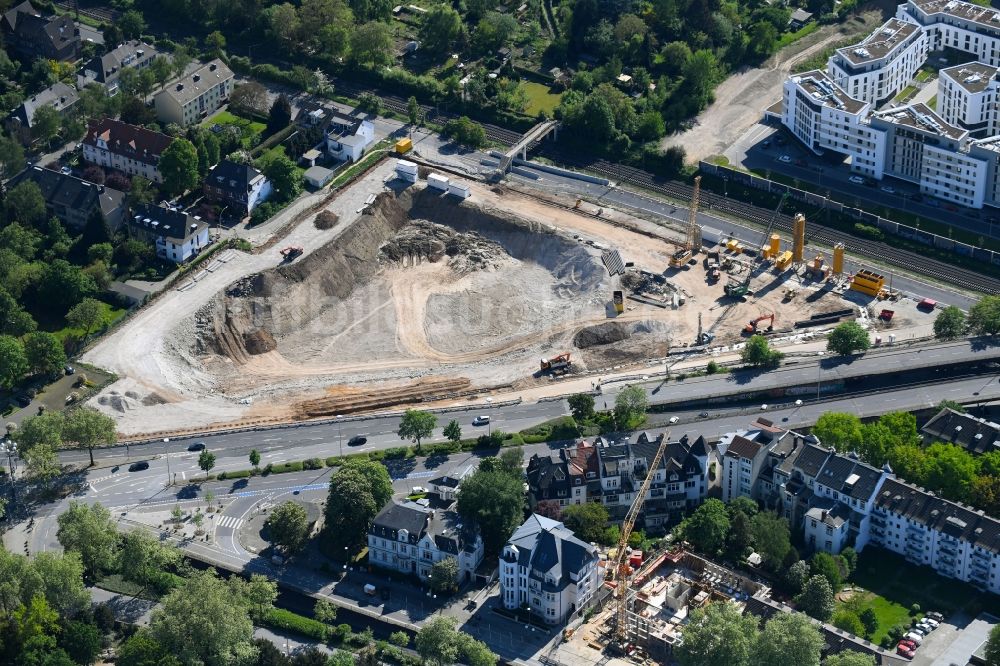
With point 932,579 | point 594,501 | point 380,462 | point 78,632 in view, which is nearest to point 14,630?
point 78,632

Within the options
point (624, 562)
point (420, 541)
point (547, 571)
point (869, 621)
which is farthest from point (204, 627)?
point (869, 621)

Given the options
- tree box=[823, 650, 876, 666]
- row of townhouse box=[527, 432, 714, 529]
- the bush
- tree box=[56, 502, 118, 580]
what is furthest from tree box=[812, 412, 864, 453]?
tree box=[56, 502, 118, 580]

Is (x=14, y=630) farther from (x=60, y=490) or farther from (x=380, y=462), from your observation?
(x=380, y=462)

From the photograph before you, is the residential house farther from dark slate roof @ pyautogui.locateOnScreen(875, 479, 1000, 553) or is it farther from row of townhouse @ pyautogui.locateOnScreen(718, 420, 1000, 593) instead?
dark slate roof @ pyautogui.locateOnScreen(875, 479, 1000, 553)

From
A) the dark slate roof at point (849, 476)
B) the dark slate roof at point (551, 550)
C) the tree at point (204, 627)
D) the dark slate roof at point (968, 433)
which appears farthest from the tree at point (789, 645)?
the tree at point (204, 627)

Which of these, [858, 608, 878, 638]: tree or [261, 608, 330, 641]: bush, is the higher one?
[261, 608, 330, 641]: bush

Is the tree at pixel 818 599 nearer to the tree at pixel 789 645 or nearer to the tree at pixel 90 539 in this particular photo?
the tree at pixel 789 645

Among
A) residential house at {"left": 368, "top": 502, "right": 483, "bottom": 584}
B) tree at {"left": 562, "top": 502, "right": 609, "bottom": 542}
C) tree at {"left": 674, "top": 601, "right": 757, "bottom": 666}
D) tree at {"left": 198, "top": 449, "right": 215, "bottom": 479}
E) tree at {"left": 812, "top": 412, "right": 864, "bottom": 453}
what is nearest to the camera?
tree at {"left": 674, "top": 601, "right": 757, "bottom": 666}
